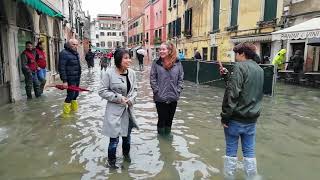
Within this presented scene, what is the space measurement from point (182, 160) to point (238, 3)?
16624 mm

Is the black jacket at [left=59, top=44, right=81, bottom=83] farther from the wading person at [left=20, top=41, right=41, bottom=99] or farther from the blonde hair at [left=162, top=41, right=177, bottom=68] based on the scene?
the blonde hair at [left=162, top=41, right=177, bottom=68]

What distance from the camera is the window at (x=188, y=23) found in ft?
90.4

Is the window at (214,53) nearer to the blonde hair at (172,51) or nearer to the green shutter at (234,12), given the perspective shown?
the green shutter at (234,12)

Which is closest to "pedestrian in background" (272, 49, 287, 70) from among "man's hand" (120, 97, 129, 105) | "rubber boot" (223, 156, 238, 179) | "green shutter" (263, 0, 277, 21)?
"green shutter" (263, 0, 277, 21)

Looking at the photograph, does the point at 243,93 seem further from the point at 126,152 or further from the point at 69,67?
the point at 69,67

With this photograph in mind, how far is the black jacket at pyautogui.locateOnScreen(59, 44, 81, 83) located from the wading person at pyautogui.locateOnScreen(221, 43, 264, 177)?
14.7 ft

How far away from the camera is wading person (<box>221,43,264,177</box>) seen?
3.51 m

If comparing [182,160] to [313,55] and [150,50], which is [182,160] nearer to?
[313,55]

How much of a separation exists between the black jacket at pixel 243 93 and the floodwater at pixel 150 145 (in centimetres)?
98

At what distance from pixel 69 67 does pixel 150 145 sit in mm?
2977

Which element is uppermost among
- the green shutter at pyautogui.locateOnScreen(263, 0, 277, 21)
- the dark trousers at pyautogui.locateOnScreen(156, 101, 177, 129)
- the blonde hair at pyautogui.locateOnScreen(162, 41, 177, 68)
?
the green shutter at pyautogui.locateOnScreen(263, 0, 277, 21)

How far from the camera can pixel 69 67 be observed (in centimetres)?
724

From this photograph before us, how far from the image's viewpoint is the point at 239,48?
365cm

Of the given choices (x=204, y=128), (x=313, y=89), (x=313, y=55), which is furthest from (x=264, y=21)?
(x=204, y=128)
